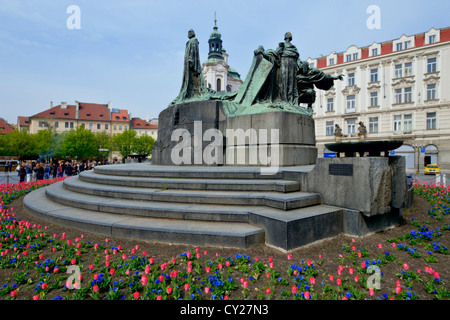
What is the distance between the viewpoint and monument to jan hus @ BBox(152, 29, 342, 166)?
304 inches

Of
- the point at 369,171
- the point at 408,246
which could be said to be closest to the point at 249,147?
the point at 369,171

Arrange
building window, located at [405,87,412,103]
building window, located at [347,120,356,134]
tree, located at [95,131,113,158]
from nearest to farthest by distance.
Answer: building window, located at [405,87,412,103] → building window, located at [347,120,356,134] → tree, located at [95,131,113,158]

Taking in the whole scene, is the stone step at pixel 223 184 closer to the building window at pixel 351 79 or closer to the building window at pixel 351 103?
the building window at pixel 351 103

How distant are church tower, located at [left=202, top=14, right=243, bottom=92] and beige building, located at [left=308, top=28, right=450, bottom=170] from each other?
24.4 metres

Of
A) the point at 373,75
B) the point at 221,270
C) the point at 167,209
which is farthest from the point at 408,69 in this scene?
the point at 221,270

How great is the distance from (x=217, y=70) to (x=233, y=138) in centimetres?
5154

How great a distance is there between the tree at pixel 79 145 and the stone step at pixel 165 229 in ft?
185

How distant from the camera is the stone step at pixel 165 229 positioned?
12.8 ft

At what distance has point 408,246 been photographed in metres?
4.00

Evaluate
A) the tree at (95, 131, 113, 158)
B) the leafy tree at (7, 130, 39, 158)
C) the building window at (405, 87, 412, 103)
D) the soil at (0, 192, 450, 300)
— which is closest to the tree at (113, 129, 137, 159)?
the tree at (95, 131, 113, 158)

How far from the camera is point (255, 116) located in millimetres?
8070

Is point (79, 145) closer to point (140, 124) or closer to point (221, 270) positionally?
Answer: point (140, 124)

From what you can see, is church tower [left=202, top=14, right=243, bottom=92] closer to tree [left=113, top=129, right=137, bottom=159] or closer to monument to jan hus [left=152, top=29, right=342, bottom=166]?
tree [left=113, top=129, right=137, bottom=159]
